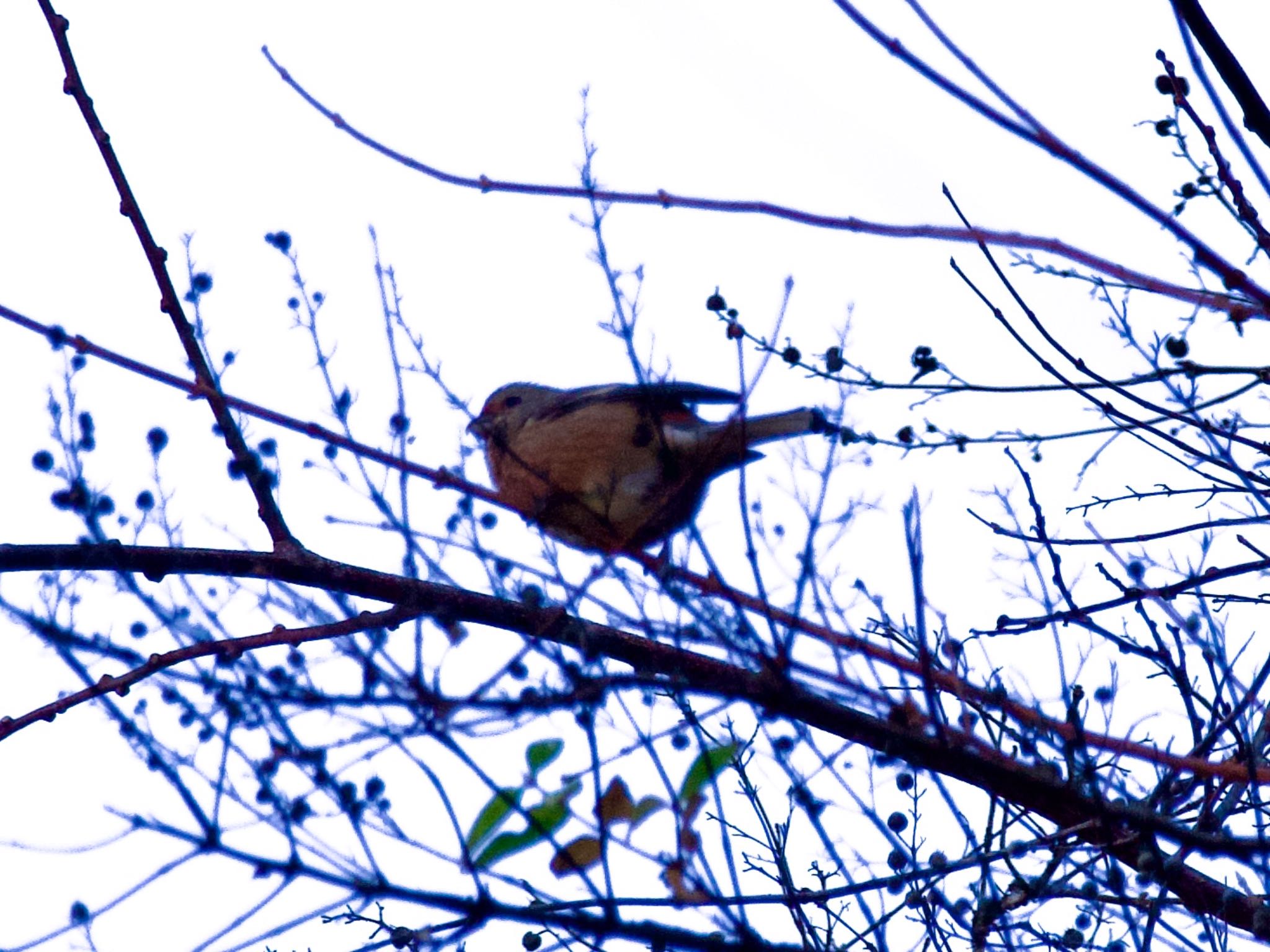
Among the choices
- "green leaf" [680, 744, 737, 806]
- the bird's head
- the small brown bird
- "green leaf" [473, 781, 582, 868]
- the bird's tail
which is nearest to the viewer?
"green leaf" [473, 781, 582, 868]

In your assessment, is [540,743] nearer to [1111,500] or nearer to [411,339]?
[411,339]

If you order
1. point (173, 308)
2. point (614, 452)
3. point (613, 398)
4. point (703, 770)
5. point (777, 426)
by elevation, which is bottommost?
point (703, 770)

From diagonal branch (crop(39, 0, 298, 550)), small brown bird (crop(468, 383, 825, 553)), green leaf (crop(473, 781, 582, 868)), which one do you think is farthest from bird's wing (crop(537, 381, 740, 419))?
green leaf (crop(473, 781, 582, 868))

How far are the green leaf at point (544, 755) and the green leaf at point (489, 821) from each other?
237 millimetres

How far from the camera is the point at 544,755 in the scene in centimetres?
296

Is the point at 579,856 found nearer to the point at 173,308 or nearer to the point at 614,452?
the point at 173,308

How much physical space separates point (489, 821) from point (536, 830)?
5.9 inches

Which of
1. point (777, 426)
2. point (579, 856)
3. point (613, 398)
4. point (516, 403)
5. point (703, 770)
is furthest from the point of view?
point (516, 403)

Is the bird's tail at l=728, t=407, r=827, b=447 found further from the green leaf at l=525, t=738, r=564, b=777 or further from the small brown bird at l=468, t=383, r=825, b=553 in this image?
the green leaf at l=525, t=738, r=564, b=777

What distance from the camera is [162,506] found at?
350cm

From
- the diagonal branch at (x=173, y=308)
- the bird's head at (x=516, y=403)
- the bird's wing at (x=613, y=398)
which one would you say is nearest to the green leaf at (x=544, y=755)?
the diagonal branch at (x=173, y=308)

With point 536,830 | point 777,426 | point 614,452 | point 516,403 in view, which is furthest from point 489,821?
point 516,403

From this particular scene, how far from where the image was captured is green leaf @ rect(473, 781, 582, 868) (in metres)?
2.55

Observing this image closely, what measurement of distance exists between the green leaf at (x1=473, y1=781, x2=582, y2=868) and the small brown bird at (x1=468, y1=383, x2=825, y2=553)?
617 millimetres
